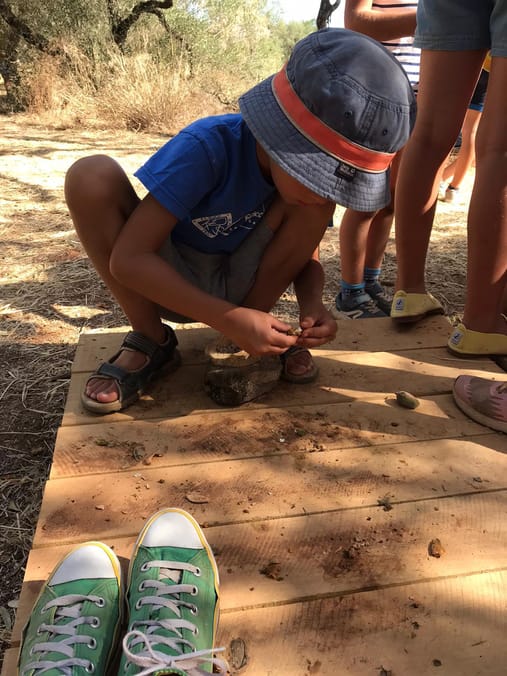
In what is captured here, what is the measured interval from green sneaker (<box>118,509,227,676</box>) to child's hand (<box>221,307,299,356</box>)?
0.47 m

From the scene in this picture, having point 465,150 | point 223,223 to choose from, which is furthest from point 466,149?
point 223,223

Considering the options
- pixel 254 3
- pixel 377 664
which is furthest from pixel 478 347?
pixel 254 3

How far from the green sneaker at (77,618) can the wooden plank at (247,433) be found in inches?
12.5

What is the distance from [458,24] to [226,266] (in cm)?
102

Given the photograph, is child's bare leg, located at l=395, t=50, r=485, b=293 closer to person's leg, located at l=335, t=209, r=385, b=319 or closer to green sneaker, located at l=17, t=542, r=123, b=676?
person's leg, located at l=335, t=209, r=385, b=319

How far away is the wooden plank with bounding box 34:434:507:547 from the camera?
4.15 feet

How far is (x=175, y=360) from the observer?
6.07ft

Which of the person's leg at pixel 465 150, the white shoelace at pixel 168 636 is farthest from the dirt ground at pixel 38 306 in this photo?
the white shoelace at pixel 168 636

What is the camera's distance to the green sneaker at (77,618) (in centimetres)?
97

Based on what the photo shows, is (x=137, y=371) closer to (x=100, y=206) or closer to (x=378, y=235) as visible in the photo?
(x=100, y=206)

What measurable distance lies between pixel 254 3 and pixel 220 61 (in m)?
2.50

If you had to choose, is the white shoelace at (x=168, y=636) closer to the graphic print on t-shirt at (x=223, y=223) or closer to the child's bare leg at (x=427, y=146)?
the graphic print on t-shirt at (x=223, y=223)

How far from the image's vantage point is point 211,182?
147 centimetres

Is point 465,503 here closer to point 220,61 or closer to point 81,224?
point 81,224
